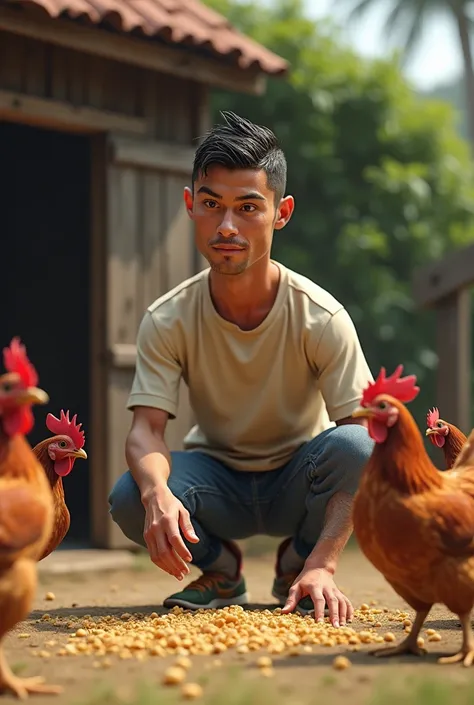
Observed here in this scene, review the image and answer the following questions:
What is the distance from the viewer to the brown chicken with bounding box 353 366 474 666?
319cm

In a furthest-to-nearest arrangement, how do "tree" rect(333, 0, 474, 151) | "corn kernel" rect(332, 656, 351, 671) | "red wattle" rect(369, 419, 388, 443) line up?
"tree" rect(333, 0, 474, 151) < "red wattle" rect(369, 419, 388, 443) < "corn kernel" rect(332, 656, 351, 671)

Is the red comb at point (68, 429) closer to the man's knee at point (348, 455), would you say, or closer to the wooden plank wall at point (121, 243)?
the man's knee at point (348, 455)

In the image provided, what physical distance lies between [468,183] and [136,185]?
1002 centimetres

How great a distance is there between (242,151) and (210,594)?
1929 millimetres

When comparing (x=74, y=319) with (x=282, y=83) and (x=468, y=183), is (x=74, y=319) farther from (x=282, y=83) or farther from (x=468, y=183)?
(x=468, y=183)

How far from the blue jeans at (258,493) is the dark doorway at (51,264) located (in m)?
4.35

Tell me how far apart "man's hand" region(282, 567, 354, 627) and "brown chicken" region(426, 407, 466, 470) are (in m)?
0.68

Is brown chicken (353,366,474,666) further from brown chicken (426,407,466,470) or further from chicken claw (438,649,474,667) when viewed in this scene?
brown chicken (426,407,466,470)

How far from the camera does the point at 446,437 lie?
434 centimetres

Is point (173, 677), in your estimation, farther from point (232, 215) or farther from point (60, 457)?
point (232, 215)

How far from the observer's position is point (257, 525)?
4.99 m

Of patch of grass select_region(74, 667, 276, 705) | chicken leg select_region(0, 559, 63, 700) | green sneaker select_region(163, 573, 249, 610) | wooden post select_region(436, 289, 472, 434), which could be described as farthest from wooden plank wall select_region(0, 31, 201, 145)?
patch of grass select_region(74, 667, 276, 705)

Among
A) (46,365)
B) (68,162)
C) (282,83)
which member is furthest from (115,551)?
(282,83)

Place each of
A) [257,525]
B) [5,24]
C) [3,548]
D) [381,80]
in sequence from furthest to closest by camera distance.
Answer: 1. [381,80]
2. [5,24]
3. [257,525]
4. [3,548]
